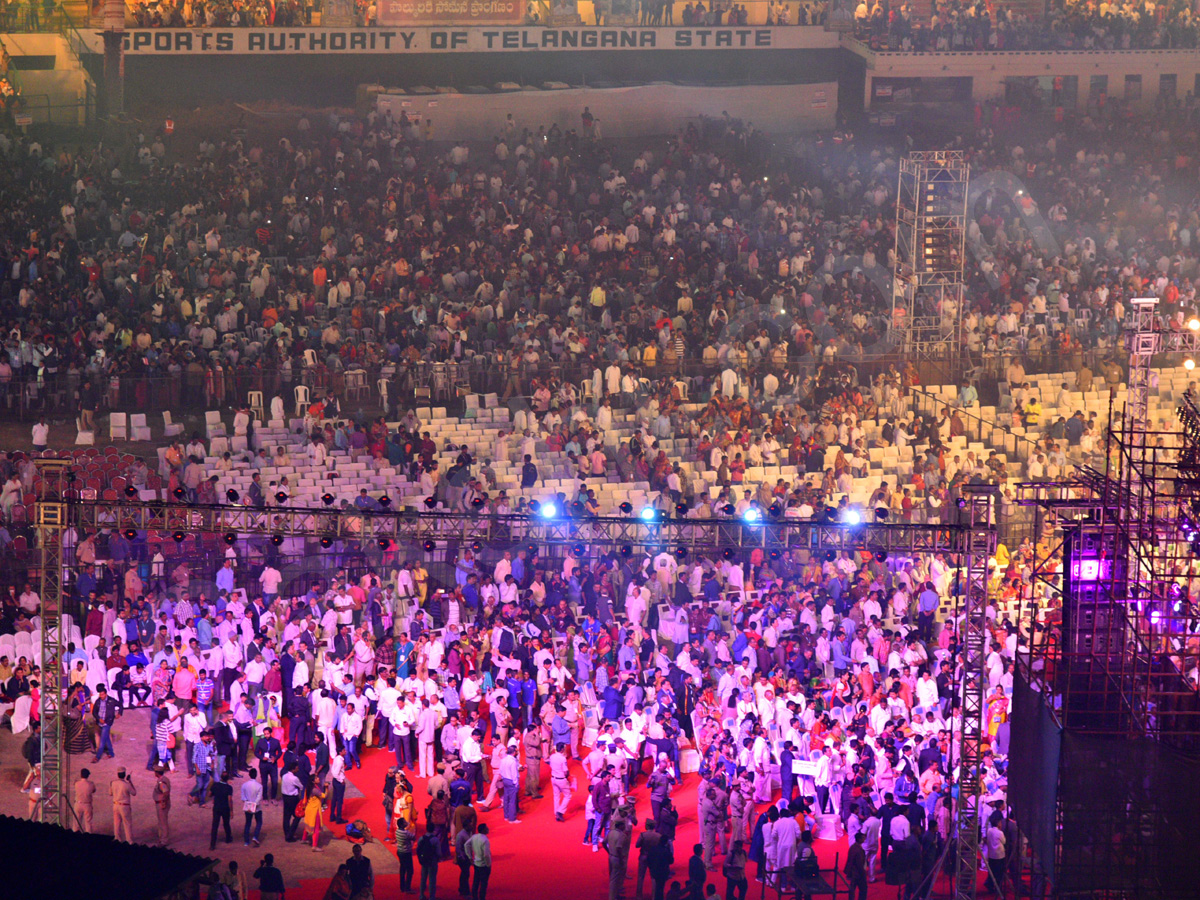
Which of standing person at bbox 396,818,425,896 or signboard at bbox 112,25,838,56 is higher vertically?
signboard at bbox 112,25,838,56

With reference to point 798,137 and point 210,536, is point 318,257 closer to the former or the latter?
point 210,536

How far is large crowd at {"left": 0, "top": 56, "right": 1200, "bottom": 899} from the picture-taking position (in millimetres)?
18094

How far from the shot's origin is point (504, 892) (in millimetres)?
16625

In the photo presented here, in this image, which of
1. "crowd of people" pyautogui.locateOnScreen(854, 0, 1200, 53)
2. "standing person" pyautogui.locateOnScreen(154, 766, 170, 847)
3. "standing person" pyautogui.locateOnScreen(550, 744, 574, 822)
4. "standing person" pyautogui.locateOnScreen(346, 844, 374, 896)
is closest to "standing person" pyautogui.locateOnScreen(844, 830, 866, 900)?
"standing person" pyautogui.locateOnScreen(550, 744, 574, 822)

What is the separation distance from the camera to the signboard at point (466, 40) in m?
35.6

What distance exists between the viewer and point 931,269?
3131 cm

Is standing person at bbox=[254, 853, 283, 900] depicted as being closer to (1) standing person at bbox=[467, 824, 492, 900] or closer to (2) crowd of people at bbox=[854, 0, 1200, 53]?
(1) standing person at bbox=[467, 824, 492, 900]

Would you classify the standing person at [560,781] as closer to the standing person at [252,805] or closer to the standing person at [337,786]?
the standing person at [337,786]

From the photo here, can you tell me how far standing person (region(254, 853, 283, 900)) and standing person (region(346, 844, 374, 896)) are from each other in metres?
A: 0.83

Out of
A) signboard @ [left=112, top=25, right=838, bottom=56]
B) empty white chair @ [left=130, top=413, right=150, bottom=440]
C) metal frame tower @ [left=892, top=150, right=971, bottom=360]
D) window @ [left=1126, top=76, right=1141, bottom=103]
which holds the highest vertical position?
signboard @ [left=112, top=25, right=838, bottom=56]

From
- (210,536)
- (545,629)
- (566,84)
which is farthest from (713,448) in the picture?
(566,84)

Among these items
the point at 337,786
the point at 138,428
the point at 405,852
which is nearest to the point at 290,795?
the point at 337,786

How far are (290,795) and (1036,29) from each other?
2806cm

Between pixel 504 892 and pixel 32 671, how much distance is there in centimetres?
705
